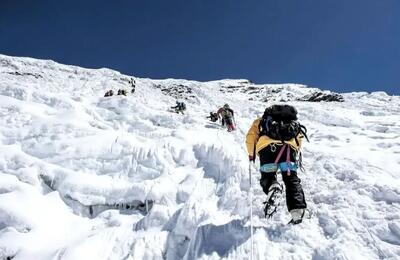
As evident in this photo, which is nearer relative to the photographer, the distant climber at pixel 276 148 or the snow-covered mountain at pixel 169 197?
the snow-covered mountain at pixel 169 197

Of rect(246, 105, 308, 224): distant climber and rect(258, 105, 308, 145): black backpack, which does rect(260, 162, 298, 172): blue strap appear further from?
rect(258, 105, 308, 145): black backpack

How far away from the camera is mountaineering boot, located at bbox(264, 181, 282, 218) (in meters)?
5.77

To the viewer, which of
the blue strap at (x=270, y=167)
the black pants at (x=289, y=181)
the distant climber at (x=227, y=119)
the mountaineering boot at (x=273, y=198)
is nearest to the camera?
the black pants at (x=289, y=181)

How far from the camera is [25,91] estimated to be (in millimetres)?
16672

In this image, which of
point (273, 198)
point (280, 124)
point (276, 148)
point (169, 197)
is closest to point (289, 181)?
point (273, 198)

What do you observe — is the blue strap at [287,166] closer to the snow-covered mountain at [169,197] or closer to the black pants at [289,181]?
the black pants at [289,181]

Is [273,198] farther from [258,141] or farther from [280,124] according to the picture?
[280,124]

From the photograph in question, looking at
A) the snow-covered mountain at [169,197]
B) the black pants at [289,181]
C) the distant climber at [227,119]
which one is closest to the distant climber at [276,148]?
the black pants at [289,181]

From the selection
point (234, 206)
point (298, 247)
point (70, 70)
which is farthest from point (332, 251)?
point (70, 70)

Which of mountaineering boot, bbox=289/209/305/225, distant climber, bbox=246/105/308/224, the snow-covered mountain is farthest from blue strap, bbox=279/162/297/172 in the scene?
the snow-covered mountain

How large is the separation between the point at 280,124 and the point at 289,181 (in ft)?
2.67

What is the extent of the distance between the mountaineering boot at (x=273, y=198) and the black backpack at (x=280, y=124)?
0.66 meters

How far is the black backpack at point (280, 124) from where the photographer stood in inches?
234

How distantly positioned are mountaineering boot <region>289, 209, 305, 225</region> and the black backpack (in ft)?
3.29
